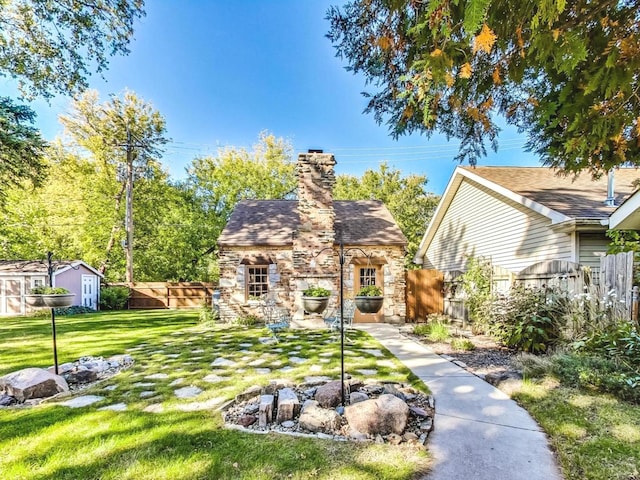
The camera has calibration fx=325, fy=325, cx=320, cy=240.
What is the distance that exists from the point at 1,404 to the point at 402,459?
4.66 metres

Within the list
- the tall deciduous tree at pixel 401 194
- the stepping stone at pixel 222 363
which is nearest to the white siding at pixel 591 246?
the stepping stone at pixel 222 363

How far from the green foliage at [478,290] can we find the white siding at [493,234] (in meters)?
0.87

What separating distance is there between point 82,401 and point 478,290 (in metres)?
8.77

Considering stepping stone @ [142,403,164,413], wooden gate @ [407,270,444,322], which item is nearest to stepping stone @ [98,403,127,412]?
stepping stone @ [142,403,164,413]

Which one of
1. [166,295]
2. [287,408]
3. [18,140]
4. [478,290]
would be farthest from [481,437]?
[166,295]

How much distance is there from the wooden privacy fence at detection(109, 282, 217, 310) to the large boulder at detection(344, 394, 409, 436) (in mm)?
15154

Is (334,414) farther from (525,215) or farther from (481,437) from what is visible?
(525,215)

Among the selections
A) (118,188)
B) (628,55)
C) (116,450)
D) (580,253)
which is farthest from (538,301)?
(118,188)

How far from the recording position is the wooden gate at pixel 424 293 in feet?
36.9

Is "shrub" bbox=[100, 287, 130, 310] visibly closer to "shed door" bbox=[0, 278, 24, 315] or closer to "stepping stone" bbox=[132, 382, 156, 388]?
"shed door" bbox=[0, 278, 24, 315]

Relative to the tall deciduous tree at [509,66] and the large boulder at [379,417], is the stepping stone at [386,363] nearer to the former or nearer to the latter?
the large boulder at [379,417]

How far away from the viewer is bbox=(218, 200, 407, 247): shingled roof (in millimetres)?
11062

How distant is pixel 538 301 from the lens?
651cm

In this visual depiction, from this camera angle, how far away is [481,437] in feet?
9.71
